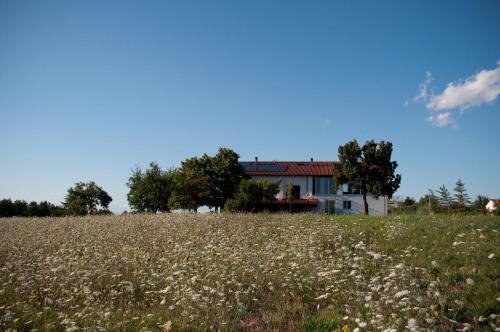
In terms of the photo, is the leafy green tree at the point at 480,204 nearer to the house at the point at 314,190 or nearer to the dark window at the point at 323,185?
the house at the point at 314,190

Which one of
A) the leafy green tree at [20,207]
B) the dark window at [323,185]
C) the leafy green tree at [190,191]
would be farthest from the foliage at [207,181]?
the leafy green tree at [20,207]

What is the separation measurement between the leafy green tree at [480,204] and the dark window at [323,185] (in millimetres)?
29348

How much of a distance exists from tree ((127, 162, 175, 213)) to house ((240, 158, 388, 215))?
1244cm

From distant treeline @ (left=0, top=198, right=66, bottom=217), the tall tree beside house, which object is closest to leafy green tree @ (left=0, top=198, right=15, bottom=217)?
distant treeline @ (left=0, top=198, right=66, bottom=217)

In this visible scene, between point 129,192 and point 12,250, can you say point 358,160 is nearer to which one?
point 129,192

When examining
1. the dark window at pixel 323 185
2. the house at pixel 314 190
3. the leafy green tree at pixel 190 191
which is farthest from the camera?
the dark window at pixel 323 185

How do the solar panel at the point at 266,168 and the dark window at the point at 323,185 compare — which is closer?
the dark window at the point at 323,185

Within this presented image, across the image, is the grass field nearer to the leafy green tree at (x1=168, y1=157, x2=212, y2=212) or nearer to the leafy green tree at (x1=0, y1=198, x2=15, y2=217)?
the leafy green tree at (x1=168, y1=157, x2=212, y2=212)

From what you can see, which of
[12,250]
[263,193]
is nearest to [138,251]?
[12,250]

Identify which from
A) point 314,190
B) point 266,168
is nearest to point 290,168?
point 266,168

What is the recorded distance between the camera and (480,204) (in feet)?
83.0

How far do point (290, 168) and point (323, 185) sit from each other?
5.96 m

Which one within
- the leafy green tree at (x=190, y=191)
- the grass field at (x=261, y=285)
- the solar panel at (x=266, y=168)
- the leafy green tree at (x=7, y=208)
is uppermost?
the solar panel at (x=266, y=168)

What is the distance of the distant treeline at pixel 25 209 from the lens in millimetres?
60906
